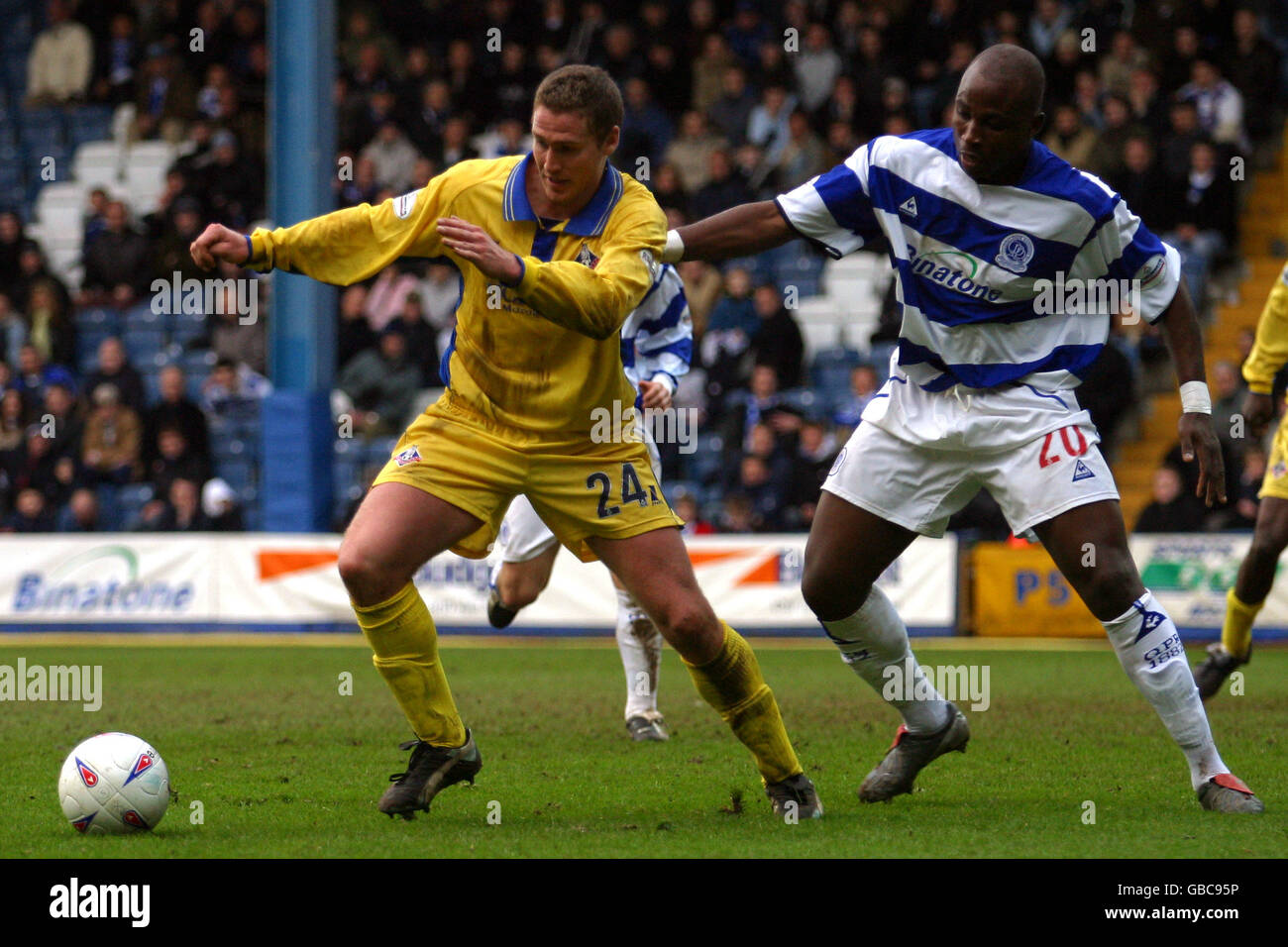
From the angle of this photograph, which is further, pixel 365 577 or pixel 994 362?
pixel 994 362

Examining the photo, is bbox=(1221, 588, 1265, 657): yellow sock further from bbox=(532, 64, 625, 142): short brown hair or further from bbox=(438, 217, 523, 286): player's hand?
bbox=(438, 217, 523, 286): player's hand

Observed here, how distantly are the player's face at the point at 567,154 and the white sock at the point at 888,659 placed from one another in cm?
185

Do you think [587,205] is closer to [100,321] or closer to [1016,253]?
[1016,253]

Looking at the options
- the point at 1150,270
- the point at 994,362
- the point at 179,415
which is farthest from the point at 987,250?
the point at 179,415

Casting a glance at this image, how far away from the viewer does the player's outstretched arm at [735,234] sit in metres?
6.10

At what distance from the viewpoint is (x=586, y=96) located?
18.6ft

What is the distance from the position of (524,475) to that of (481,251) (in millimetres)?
1021

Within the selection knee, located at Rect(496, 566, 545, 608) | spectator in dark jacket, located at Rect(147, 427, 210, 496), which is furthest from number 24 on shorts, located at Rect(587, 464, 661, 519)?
spectator in dark jacket, located at Rect(147, 427, 210, 496)

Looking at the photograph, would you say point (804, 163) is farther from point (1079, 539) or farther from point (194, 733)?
point (1079, 539)

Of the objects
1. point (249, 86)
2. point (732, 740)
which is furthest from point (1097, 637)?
point (249, 86)

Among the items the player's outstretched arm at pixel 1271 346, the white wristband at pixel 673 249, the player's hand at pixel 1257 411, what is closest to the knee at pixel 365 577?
the white wristband at pixel 673 249

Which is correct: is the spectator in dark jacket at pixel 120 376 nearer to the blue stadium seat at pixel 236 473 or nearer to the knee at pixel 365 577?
the blue stadium seat at pixel 236 473

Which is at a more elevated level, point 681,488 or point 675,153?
point 675,153

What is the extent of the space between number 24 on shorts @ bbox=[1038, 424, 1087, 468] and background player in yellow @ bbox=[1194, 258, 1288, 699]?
9.06ft
